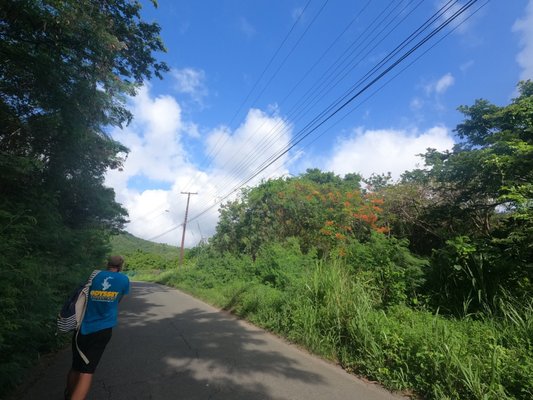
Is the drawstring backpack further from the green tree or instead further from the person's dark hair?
the green tree

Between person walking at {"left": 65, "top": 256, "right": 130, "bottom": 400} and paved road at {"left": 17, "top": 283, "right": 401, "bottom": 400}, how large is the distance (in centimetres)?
71

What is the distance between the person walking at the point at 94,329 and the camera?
3.48m

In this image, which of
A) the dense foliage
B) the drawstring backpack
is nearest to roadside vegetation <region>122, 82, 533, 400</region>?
the drawstring backpack

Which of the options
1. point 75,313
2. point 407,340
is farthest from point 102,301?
point 407,340

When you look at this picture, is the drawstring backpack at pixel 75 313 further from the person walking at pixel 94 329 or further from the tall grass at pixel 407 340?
the tall grass at pixel 407 340

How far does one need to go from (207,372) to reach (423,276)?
5.93 m

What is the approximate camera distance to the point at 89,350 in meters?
3.53

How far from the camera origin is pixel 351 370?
16.5 feet

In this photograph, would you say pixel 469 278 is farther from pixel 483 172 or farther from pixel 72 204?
pixel 72 204

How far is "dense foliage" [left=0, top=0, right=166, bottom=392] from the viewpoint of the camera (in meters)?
4.75

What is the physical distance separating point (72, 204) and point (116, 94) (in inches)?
186

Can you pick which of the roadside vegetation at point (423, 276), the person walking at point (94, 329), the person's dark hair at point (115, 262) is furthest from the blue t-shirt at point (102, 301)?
the roadside vegetation at point (423, 276)

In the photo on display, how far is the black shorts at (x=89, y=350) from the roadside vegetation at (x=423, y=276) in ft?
12.0

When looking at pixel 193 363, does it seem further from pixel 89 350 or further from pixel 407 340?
pixel 407 340
